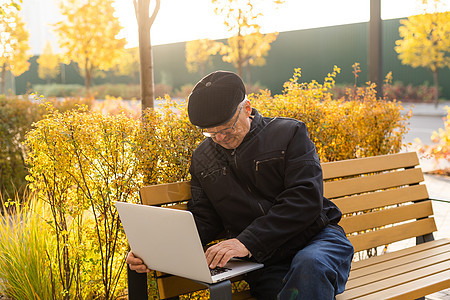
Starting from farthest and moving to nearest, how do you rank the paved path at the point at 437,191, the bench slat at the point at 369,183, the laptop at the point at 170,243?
the paved path at the point at 437,191, the bench slat at the point at 369,183, the laptop at the point at 170,243

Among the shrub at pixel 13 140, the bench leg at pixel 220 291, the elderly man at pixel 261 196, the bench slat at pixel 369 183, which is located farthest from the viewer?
the shrub at pixel 13 140

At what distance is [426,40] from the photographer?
81.9 ft

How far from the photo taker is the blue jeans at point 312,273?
2.36 meters

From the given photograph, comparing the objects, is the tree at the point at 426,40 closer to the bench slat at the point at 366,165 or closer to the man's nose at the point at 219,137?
the bench slat at the point at 366,165

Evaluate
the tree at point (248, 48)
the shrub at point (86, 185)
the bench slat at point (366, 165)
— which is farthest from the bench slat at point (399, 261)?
the tree at point (248, 48)

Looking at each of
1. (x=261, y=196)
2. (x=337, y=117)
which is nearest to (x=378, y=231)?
(x=337, y=117)

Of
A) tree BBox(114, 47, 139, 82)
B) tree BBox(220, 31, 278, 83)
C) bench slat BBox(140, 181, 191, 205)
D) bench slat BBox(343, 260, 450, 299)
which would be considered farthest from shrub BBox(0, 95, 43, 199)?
tree BBox(114, 47, 139, 82)

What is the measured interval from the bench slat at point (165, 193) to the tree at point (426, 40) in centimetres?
1885

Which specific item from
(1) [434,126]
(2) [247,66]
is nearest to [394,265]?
(1) [434,126]

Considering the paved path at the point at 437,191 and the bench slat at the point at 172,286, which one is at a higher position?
the bench slat at the point at 172,286

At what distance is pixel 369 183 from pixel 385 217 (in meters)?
0.28

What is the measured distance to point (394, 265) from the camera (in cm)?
334

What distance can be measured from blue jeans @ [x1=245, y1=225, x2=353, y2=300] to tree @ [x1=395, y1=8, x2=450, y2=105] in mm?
18867

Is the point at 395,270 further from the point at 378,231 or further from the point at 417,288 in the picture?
the point at 378,231
